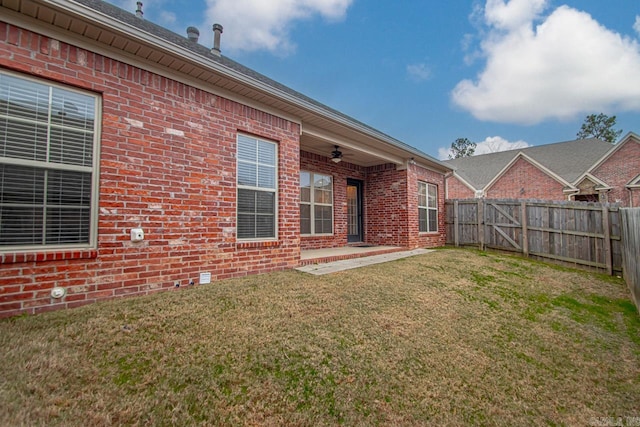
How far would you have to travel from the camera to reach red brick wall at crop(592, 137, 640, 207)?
1555cm

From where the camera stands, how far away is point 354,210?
9766 millimetres

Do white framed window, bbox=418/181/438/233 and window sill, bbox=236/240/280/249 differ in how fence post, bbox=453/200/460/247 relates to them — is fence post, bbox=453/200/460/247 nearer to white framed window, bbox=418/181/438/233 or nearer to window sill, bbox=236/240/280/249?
white framed window, bbox=418/181/438/233

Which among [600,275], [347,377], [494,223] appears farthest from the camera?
[494,223]

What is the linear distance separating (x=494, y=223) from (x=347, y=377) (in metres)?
9.45

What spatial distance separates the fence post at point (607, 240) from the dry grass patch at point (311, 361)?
3913 mm

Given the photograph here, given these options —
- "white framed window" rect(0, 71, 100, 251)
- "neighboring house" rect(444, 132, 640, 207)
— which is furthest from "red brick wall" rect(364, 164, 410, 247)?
"neighboring house" rect(444, 132, 640, 207)

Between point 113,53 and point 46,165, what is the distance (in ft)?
5.25

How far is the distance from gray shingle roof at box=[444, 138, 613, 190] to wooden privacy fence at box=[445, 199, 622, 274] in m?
11.4

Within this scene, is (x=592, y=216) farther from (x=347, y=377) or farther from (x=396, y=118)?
(x=396, y=118)

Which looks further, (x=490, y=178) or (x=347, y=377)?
(x=490, y=178)

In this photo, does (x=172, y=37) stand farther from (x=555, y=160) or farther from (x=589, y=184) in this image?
(x=555, y=160)

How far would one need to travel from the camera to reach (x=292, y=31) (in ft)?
47.3

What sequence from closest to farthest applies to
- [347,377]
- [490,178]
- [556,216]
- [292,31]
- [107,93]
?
[347,377] < [107,93] < [556,216] < [292,31] < [490,178]

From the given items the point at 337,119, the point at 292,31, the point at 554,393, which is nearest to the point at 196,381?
the point at 554,393
